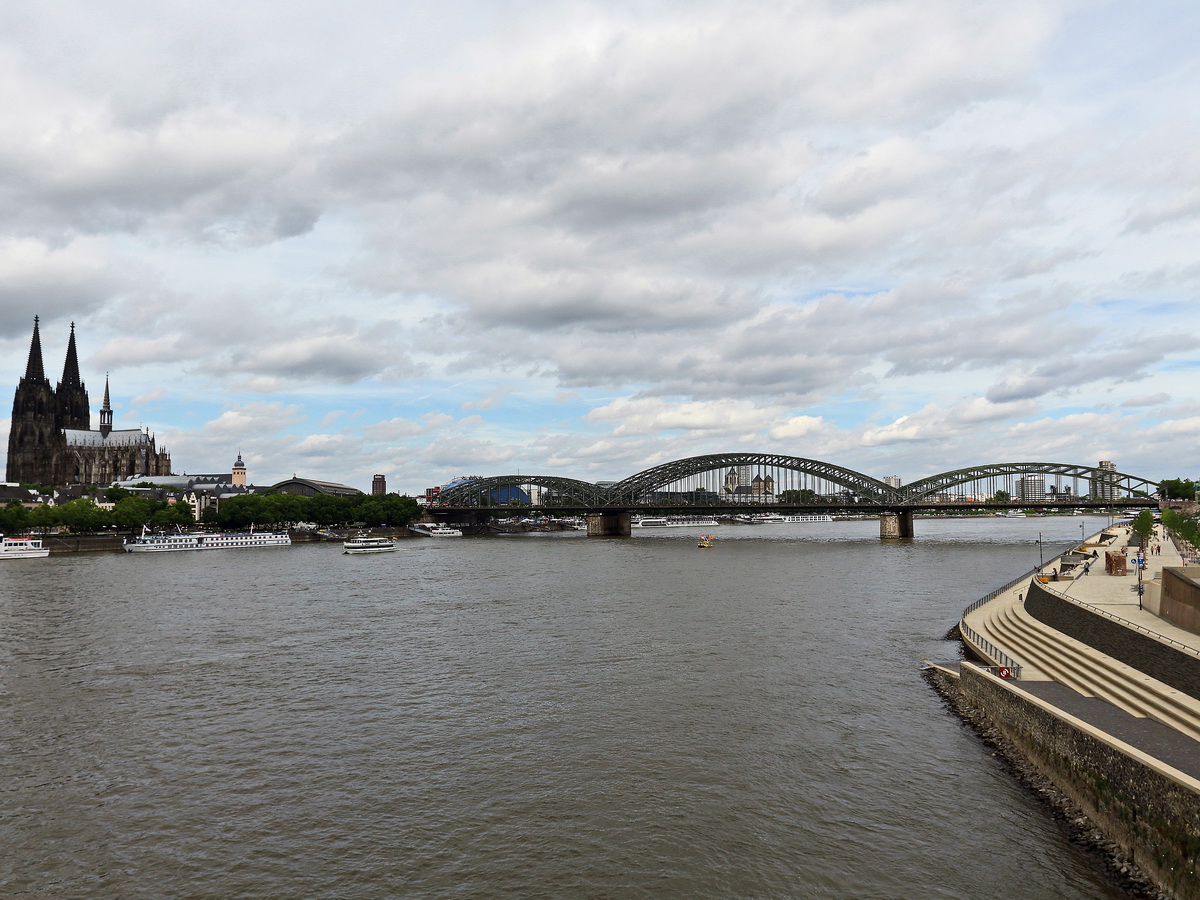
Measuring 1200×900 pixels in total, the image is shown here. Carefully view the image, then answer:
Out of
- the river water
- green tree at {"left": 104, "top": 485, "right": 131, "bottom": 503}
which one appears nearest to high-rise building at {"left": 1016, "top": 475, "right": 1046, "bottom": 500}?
the river water

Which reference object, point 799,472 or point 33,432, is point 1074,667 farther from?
point 33,432

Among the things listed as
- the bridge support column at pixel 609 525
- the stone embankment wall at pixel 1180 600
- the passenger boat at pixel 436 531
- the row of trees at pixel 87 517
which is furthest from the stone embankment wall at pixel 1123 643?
the passenger boat at pixel 436 531

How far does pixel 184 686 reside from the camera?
2900 centimetres

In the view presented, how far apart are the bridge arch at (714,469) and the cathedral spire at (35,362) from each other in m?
141

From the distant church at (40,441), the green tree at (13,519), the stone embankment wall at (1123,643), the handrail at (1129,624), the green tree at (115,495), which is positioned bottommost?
the stone embankment wall at (1123,643)

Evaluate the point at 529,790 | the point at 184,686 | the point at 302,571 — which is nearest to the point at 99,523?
the point at 302,571

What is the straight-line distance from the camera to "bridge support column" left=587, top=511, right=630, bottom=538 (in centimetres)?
15312

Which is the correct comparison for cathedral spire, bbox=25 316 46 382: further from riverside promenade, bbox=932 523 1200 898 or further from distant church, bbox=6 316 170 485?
riverside promenade, bbox=932 523 1200 898

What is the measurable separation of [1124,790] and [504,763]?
13770 millimetres

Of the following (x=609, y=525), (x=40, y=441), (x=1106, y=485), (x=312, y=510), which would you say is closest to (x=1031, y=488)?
(x=1106, y=485)

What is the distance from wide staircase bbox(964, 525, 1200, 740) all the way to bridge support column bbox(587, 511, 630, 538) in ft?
382

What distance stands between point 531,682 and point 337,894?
14.8 meters

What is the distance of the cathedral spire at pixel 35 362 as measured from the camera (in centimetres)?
19062

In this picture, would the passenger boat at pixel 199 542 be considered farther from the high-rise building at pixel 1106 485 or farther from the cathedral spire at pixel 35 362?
the high-rise building at pixel 1106 485
